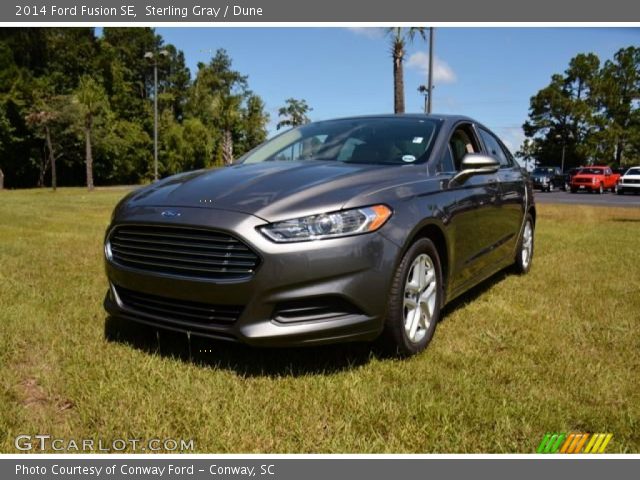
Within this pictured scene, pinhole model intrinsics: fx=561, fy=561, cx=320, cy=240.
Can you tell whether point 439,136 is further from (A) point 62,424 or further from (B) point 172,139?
(B) point 172,139

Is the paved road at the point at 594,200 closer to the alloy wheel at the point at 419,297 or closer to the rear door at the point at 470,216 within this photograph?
the rear door at the point at 470,216

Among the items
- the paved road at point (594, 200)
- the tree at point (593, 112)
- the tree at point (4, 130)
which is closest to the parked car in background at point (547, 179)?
the paved road at point (594, 200)

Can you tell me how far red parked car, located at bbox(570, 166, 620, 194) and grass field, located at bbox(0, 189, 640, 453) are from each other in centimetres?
3109

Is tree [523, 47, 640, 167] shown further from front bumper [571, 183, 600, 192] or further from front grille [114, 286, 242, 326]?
front grille [114, 286, 242, 326]

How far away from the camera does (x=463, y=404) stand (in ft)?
8.68

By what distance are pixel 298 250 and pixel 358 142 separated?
1.58m

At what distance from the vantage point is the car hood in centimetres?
284

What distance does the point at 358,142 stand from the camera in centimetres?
405

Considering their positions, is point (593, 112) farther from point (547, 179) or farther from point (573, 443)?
point (573, 443)

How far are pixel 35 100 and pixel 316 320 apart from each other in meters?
39.5

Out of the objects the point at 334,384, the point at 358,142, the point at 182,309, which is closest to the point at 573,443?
the point at 334,384

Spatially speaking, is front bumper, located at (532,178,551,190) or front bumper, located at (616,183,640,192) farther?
front bumper, located at (532,178,551,190)

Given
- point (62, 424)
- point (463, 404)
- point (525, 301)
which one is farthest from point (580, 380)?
point (62, 424)

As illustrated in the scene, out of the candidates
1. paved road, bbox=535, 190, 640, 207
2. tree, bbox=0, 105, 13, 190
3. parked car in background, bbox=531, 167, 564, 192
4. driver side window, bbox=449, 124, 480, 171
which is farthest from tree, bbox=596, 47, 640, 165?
driver side window, bbox=449, 124, 480, 171
